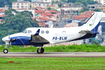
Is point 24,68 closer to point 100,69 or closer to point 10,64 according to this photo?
point 10,64

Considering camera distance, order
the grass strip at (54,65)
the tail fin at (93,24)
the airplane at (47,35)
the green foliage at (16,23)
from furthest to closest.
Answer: the green foliage at (16,23) → the tail fin at (93,24) → the airplane at (47,35) → the grass strip at (54,65)

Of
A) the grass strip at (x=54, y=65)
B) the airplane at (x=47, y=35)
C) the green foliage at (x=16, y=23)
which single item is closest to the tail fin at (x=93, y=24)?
the airplane at (x=47, y=35)

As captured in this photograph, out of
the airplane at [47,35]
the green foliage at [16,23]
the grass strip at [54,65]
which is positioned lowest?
the green foliage at [16,23]

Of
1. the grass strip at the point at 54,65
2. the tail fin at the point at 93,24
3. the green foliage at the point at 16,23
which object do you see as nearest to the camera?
the grass strip at the point at 54,65

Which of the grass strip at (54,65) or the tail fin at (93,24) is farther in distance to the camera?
the tail fin at (93,24)

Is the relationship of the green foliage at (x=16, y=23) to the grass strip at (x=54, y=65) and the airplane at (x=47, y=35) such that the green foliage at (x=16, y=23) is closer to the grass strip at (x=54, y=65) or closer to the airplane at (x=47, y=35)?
the airplane at (x=47, y=35)

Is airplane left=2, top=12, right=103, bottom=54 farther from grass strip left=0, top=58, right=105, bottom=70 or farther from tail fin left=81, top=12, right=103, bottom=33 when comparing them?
grass strip left=0, top=58, right=105, bottom=70

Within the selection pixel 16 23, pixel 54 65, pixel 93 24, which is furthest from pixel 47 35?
pixel 16 23

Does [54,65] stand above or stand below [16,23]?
above

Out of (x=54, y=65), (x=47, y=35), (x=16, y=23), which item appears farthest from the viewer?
(x=16, y=23)

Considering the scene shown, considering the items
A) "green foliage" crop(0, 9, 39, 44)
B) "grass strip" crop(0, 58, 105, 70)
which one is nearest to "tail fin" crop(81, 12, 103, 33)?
"grass strip" crop(0, 58, 105, 70)

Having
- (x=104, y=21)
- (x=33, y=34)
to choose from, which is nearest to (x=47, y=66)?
(x=33, y=34)

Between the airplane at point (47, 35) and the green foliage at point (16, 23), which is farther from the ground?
the airplane at point (47, 35)

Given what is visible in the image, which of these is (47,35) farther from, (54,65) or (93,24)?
(54,65)
